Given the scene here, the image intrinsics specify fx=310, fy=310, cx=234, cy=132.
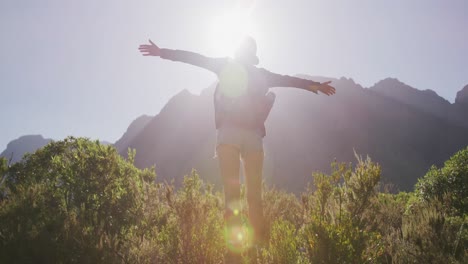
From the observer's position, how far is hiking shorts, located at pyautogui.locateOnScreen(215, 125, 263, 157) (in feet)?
10.5

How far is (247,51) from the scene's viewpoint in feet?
11.8

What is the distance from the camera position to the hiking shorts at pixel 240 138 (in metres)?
3.19

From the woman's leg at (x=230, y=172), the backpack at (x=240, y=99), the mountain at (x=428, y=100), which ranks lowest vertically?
the woman's leg at (x=230, y=172)

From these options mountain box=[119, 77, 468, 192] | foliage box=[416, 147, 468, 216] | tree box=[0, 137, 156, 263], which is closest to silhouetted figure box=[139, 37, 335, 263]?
tree box=[0, 137, 156, 263]

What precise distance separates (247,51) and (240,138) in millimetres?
1081

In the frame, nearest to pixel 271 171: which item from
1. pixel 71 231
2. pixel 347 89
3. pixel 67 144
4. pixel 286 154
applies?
pixel 286 154

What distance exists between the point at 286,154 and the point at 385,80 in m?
83.1

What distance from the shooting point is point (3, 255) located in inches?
178

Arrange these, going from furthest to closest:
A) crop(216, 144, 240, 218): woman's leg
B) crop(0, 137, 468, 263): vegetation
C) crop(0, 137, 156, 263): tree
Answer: crop(0, 137, 156, 263): tree, crop(216, 144, 240, 218): woman's leg, crop(0, 137, 468, 263): vegetation

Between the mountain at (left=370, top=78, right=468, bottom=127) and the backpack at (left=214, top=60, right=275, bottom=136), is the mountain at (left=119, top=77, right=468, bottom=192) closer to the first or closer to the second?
the mountain at (left=370, top=78, right=468, bottom=127)

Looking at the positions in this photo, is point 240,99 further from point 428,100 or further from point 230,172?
point 428,100

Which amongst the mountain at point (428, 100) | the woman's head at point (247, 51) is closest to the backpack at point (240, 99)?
the woman's head at point (247, 51)

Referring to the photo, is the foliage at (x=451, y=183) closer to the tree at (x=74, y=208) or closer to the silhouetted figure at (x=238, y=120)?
the silhouetted figure at (x=238, y=120)

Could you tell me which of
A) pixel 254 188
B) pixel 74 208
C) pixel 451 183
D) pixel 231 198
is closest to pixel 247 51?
pixel 254 188
